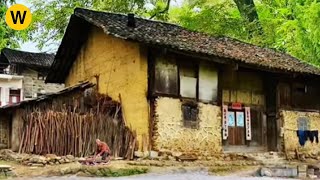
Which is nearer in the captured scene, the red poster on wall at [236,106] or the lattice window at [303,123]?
the red poster on wall at [236,106]

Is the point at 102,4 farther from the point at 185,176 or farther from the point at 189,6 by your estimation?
the point at 185,176

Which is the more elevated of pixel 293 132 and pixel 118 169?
pixel 293 132

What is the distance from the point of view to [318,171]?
792 inches

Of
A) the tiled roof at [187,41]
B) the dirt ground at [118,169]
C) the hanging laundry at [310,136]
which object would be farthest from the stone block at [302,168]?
the hanging laundry at [310,136]

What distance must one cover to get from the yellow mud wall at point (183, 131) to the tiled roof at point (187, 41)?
6.95 feet

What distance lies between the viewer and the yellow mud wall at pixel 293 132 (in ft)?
75.4

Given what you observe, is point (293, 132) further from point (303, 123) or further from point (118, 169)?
point (118, 169)

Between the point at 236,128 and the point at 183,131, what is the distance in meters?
3.33

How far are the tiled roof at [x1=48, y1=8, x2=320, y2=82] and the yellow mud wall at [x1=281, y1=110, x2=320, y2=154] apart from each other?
2.03m

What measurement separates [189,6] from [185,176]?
23537 mm

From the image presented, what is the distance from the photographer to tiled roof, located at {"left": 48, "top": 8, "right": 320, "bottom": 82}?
1883 cm

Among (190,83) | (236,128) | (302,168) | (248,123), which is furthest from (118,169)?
(248,123)

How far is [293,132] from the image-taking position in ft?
76.7

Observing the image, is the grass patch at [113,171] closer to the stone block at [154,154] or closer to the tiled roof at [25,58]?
the stone block at [154,154]
